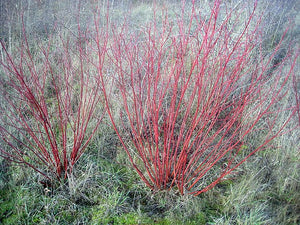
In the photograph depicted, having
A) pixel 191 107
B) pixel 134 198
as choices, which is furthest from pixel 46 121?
pixel 191 107

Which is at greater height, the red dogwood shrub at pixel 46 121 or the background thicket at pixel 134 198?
the red dogwood shrub at pixel 46 121

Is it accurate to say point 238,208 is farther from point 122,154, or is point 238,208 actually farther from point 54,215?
point 54,215

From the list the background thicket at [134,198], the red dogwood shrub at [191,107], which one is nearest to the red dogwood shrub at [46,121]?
the background thicket at [134,198]

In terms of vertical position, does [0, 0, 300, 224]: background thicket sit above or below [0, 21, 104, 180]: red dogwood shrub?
below

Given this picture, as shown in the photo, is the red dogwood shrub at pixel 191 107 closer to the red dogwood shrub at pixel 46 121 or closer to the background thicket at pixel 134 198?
the background thicket at pixel 134 198

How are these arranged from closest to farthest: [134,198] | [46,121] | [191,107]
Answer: [46,121]
[134,198]
[191,107]

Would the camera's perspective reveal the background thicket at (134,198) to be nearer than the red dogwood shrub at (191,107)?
No

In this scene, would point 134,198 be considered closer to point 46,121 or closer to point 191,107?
point 46,121

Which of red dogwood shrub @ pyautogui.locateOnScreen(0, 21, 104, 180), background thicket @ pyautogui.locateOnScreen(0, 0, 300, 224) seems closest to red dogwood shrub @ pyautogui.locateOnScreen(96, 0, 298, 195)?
background thicket @ pyautogui.locateOnScreen(0, 0, 300, 224)

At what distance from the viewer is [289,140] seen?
7.66 feet

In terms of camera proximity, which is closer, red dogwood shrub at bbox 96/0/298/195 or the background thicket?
red dogwood shrub at bbox 96/0/298/195

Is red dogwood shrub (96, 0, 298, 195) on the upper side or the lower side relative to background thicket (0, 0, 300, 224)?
upper

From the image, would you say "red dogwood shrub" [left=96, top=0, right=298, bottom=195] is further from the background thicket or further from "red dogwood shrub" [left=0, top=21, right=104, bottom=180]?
"red dogwood shrub" [left=0, top=21, right=104, bottom=180]

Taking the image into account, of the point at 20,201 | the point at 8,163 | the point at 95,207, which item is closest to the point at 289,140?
the point at 95,207
